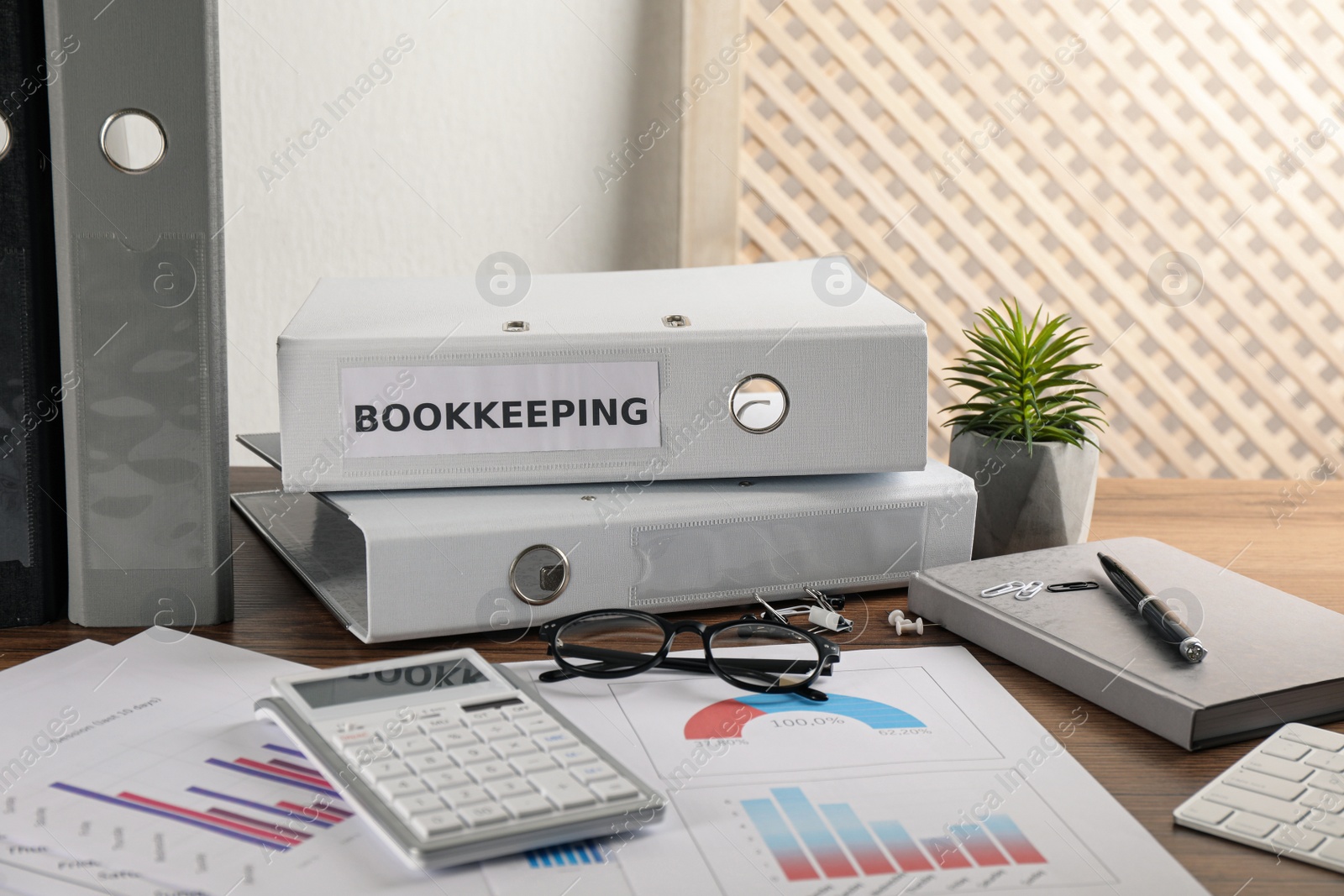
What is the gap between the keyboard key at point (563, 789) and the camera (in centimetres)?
30

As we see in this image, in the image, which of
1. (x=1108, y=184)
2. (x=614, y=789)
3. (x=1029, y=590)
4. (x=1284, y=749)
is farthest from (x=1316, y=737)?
(x=1108, y=184)

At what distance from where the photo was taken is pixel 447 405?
1.58ft

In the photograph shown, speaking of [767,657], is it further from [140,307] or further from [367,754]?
[140,307]

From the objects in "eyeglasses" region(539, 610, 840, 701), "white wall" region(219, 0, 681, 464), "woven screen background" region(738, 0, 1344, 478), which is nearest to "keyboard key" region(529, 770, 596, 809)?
"eyeglasses" region(539, 610, 840, 701)

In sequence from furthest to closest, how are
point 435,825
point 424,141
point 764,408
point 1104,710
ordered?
1. point 424,141
2. point 764,408
3. point 1104,710
4. point 435,825

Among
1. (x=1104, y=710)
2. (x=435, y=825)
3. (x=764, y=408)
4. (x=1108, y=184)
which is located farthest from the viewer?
(x=1108, y=184)

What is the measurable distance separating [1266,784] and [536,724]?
0.73 feet

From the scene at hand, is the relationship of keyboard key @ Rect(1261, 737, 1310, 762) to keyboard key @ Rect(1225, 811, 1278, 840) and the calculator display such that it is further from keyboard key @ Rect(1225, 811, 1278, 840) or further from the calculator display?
the calculator display

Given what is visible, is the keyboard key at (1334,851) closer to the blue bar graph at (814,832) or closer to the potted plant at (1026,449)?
the blue bar graph at (814,832)

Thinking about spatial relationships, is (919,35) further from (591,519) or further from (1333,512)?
(591,519)

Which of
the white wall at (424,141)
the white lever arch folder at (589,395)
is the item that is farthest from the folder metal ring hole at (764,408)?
the white wall at (424,141)

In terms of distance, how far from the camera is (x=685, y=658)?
429 mm

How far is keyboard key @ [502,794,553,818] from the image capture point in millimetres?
293

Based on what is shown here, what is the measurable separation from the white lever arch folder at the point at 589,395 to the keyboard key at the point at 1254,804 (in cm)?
21
